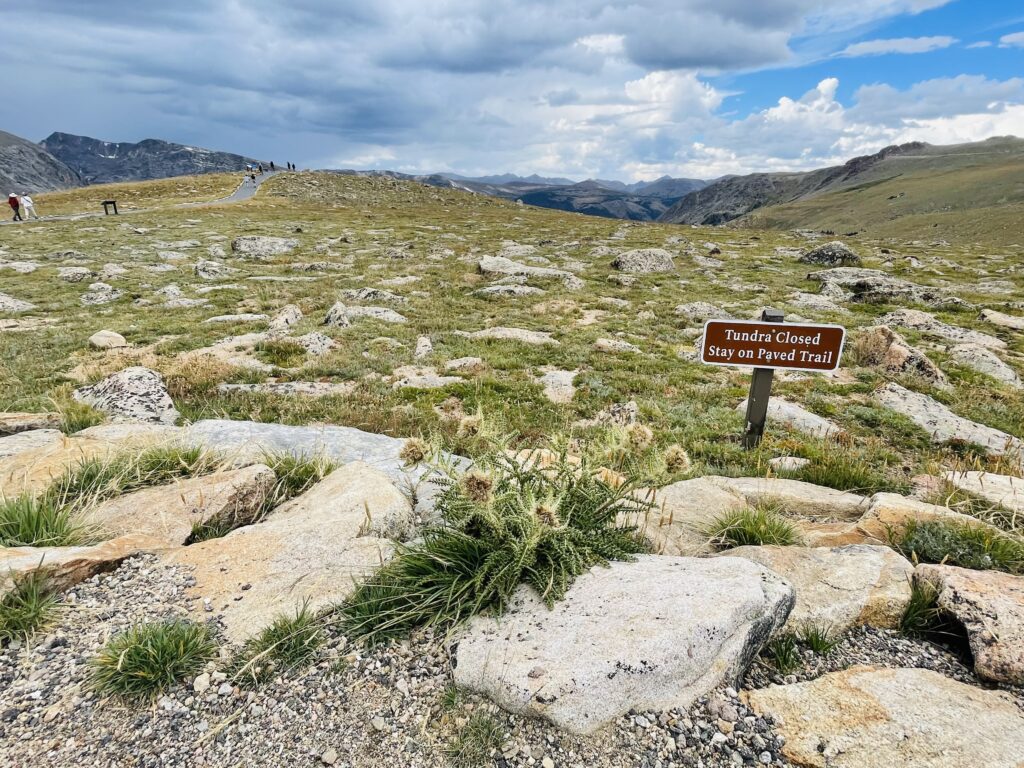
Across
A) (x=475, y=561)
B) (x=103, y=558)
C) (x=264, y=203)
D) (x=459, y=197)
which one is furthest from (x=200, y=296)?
(x=459, y=197)

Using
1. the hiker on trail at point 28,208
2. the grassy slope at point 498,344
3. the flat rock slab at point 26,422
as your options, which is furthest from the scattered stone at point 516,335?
the hiker on trail at point 28,208

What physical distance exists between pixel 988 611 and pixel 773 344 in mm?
4302

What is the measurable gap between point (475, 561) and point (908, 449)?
9272 mm

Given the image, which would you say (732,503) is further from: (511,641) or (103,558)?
(103,558)

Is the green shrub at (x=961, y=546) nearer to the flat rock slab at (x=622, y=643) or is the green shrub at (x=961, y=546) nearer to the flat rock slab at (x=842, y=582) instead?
the flat rock slab at (x=842, y=582)

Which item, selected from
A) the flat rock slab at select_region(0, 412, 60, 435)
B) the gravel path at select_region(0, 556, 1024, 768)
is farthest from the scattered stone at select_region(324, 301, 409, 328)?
the gravel path at select_region(0, 556, 1024, 768)

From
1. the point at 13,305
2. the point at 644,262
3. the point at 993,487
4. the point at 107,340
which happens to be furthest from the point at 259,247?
the point at 993,487

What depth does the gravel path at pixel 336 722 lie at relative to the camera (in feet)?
9.42

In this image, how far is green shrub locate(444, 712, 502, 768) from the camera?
2838 millimetres

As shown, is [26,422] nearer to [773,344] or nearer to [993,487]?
[773,344]

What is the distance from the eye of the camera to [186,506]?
535 centimetres

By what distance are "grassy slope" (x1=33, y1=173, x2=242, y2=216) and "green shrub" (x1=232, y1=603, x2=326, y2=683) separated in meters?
76.6

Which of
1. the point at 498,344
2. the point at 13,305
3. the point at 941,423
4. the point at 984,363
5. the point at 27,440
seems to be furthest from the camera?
the point at 13,305

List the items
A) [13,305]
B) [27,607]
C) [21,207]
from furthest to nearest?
[21,207], [13,305], [27,607]
